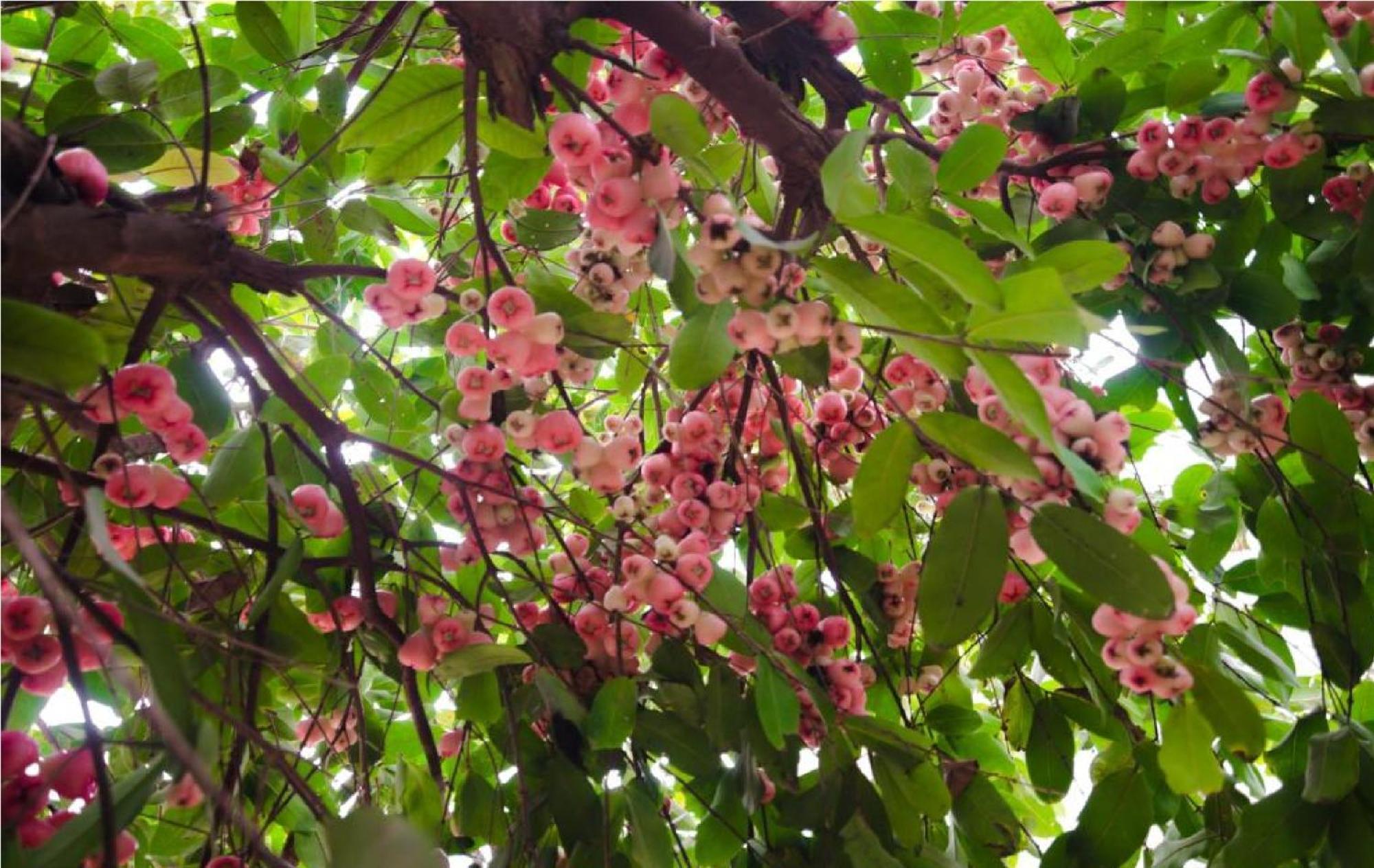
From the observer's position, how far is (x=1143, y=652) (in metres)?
0.93

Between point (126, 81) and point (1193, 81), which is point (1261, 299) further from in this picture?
point (126, 81)

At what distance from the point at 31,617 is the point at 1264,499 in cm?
128

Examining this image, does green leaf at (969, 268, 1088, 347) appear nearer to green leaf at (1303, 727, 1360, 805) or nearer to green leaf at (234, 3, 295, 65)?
green leaf at (1303, 727, 1360, 805)

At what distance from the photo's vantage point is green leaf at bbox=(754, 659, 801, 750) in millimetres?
1011

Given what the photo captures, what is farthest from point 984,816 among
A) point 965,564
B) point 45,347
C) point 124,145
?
point 124,145

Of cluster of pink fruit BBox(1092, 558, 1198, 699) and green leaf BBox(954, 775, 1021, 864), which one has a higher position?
cluster of pink fruit BBox(1092, 558, 1198, 699)

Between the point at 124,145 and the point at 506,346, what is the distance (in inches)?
18.8

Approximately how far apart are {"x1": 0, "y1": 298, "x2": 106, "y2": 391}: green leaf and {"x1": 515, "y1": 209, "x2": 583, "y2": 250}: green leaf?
1.92ft

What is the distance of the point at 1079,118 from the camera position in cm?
129

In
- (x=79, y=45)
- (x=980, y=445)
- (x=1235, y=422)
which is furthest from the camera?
(x=79, y=45)

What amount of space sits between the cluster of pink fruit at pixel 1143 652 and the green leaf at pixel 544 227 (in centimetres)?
73

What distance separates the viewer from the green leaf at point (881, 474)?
94cm

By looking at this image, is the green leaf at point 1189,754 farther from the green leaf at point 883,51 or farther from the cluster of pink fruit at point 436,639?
the green leaf at point 883,51

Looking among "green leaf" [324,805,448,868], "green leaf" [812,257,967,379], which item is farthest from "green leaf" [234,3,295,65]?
"green leaf" [324,805,448,868]
